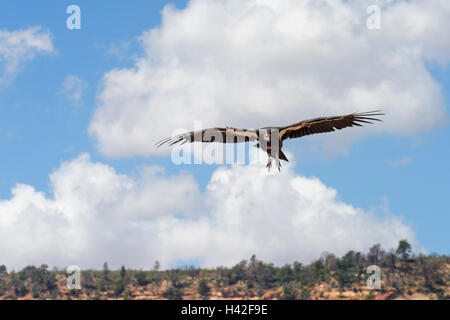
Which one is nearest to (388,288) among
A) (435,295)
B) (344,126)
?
(435,295)

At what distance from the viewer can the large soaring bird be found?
24000 millimetres

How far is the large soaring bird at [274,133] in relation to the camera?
24.0 m

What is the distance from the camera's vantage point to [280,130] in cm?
2505

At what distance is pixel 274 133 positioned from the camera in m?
24.5
